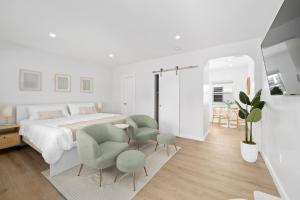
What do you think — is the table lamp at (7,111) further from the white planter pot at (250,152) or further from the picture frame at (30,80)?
the white planter pot at (250,152)

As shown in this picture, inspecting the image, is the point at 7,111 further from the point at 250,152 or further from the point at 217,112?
the point at 217,112

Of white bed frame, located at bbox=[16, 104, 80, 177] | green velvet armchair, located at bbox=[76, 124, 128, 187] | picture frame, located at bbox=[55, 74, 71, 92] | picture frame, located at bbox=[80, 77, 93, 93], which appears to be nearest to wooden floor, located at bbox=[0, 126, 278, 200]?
white bed frame, located at bbox=[16, 104, 80, 177]

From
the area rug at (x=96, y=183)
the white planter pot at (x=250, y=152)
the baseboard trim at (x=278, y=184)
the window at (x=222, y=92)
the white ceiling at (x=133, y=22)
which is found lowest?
the area rug at (x=96, y=183)

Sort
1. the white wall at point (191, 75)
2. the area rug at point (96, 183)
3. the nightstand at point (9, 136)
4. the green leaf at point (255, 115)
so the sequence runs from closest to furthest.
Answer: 1. the area rug at point (96, 183)
2. the green leaf at point (255, 115)
3. the nightstand at point (9, 136)
4. the white wall at point (191, 75)

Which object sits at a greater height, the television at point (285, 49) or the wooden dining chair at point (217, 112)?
the television at point (285, 49)

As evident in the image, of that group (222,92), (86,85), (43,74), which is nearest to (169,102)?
(86,85)

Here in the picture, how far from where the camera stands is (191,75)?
3961 mm

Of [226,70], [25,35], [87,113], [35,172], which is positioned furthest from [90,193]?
[226,70]

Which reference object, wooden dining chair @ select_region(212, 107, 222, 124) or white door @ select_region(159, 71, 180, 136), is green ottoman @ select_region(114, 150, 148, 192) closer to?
white door @ select_region(159, 71, 180, 136)

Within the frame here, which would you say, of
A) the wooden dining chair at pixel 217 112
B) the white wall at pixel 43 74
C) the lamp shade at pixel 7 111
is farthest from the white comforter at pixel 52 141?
the wooden dining chair at pixel 217 112

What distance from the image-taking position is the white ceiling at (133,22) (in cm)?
198

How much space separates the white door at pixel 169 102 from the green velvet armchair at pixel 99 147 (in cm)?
224

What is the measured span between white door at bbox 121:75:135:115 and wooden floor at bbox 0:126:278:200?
115 inches

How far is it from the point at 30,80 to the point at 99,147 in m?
3.26
